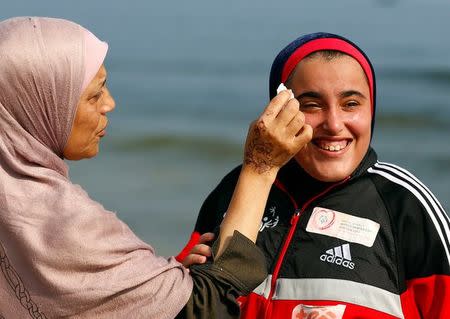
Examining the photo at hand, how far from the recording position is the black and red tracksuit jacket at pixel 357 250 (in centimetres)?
375

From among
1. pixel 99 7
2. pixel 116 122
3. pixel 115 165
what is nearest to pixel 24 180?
pixel 115 165

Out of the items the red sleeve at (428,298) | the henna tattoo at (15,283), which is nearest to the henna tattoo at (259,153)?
the red sleeve at (428,298)

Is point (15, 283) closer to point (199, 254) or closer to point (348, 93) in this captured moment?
point (199, 254)

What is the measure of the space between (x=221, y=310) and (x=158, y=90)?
11725 millimetres

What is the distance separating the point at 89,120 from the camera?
3.47m

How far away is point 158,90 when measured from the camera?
15.0 meters

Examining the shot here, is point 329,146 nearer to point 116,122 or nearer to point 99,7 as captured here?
Answer: point 116,122

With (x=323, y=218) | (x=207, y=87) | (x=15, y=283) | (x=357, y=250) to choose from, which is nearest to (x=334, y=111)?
(x=323, y=218)

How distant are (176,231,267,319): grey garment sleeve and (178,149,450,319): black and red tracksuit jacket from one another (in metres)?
0.40

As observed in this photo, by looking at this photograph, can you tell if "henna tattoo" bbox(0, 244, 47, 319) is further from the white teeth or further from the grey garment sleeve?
the white teeth

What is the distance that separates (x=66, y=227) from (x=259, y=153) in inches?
27.1

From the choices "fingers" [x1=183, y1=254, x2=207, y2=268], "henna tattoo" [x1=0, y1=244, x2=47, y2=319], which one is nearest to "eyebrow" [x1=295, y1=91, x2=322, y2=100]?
"fingers" [x1=183, y1=254, x2=207, y2=268]

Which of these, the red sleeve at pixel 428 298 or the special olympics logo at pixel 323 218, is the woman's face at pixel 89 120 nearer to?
the special olympics logo at pixel 323 218

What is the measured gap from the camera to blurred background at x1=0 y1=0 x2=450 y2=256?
32.9 feet
